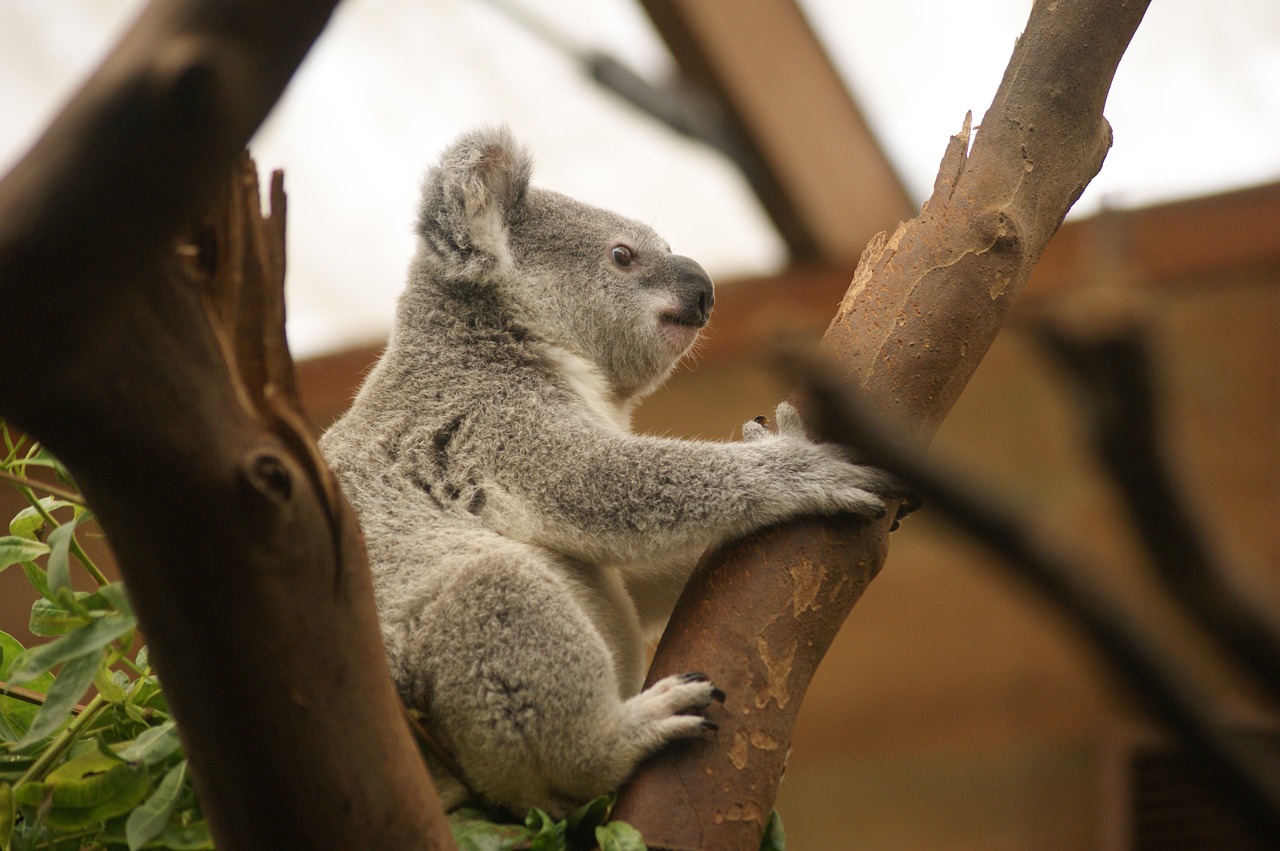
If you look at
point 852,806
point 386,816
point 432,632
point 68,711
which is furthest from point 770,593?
point 852,806

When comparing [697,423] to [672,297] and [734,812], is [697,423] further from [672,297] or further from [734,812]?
[734,812]

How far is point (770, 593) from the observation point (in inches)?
92.8

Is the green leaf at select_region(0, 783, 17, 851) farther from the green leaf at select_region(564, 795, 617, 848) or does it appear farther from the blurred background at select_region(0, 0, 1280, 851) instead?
the blurred background at select_region(0, 0, 1280, 851)

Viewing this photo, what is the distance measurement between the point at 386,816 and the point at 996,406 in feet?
19.2

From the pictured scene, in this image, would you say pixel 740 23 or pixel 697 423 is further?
pixel 697 423

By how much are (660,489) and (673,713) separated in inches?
22.4

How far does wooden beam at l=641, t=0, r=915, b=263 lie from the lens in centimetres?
566

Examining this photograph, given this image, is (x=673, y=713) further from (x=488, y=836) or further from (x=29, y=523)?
(x=29, y=523)

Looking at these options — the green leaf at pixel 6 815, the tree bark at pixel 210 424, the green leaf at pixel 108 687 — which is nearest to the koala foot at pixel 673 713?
the tree bark at pixel 210 424

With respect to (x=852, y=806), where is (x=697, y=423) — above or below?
above

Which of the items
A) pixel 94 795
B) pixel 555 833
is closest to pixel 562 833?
pixel 555 833

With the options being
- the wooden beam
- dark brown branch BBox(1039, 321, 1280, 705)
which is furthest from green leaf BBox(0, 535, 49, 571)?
the wooden beam

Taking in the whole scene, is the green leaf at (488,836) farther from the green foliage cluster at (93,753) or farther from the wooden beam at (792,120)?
the wooden beam at (792,120)

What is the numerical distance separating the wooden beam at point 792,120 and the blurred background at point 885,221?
0.05 feet
